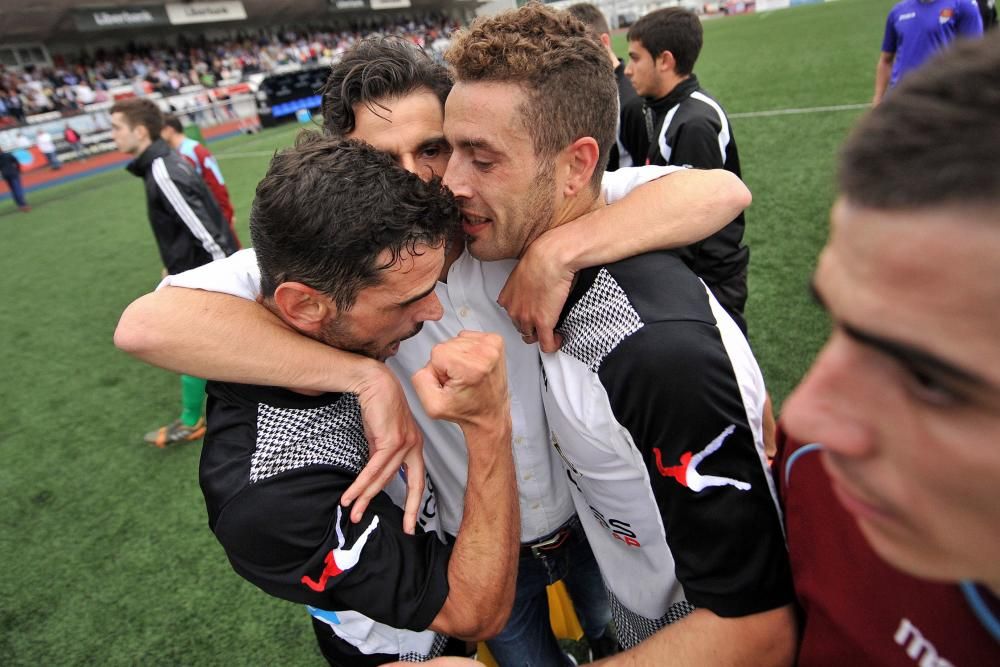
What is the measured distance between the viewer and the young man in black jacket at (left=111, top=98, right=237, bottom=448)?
14.2 ft

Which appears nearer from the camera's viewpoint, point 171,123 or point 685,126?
point 685,126

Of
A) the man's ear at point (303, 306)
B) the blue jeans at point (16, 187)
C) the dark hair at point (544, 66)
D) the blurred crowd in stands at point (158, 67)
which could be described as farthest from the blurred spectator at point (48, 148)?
the dark hair at point (544, 66)

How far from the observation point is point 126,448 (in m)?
4.39

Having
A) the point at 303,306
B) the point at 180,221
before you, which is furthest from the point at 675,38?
the point at 180,221

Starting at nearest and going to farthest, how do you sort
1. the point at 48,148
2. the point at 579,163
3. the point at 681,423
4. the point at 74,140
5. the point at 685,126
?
the point at 681,423
the point at 579,163
the point at 685,126
the point at 48,148
the point at 74,140

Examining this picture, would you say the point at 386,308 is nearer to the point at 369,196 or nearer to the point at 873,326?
the point at 369,196

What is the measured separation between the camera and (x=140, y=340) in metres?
1.59

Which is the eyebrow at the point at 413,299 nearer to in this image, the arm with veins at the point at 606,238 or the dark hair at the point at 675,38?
the arm with veins at the point at 606,238

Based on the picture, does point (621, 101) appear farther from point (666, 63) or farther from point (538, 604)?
point (538, 604)

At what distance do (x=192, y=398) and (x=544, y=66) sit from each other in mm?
3735

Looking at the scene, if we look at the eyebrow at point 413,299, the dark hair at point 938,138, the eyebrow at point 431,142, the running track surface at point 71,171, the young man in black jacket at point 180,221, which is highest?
the dark hair at point 938,138

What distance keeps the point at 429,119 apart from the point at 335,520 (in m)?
1.27

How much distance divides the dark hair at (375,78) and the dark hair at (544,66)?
348mm

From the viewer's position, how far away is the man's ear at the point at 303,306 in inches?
55.7
